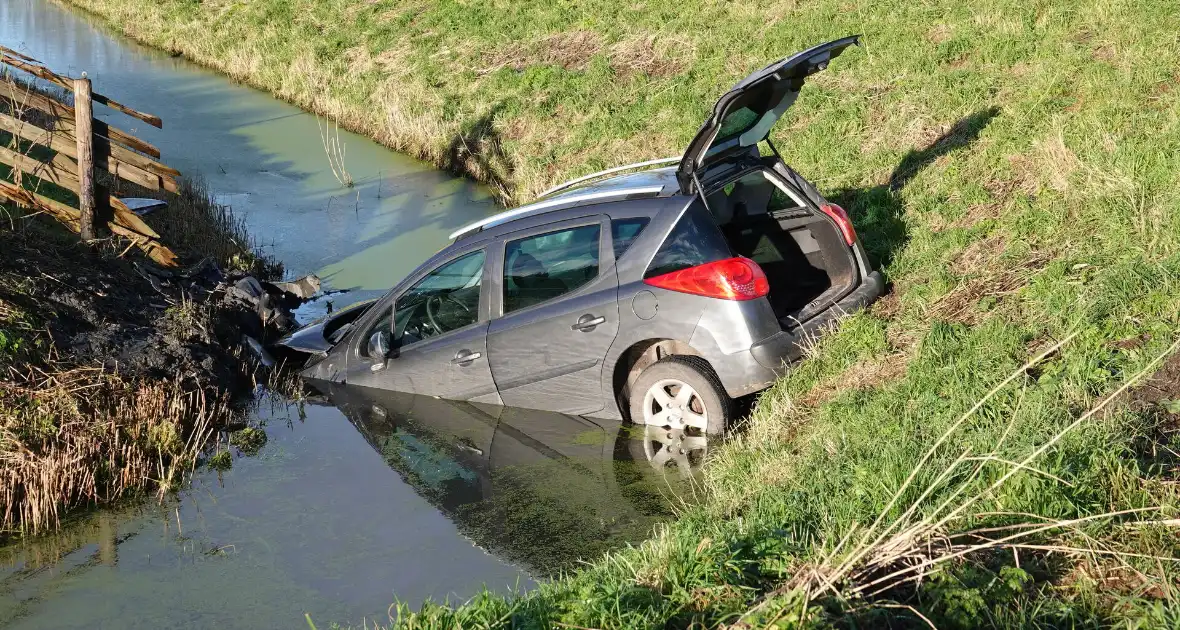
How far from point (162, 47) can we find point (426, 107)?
1134 centimetres

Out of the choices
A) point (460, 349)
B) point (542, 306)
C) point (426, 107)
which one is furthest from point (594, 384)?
point (426, 107)

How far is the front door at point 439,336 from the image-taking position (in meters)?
Answer: 7.99

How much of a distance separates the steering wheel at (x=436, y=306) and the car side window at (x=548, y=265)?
0.48 meters

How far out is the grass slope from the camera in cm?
454

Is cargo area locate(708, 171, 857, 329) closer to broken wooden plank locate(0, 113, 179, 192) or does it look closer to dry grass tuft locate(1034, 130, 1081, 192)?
dry grass tuft locate(1034, 130, 1081, 192)

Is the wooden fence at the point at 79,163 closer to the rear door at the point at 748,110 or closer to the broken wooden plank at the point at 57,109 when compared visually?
the broken wooden plank at the point at 57,109

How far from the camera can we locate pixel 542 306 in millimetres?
7672

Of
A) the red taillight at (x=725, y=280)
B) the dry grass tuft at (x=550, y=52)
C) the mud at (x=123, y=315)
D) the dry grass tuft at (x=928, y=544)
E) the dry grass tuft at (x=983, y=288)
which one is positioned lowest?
the mud at (x=123, y=315)

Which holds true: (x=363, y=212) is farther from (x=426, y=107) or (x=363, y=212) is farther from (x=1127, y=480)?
(x=1127, y=480)

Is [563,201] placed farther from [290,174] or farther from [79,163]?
[290,174]

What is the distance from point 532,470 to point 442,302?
63.5 inches

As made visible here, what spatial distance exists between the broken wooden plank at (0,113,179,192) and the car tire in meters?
6.58

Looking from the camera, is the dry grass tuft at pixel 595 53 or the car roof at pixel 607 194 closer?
the car roof at pixel 607 194

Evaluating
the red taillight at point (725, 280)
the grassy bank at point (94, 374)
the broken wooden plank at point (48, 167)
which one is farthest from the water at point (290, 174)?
the red taillight at point (725, 280)
